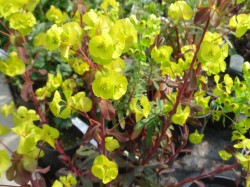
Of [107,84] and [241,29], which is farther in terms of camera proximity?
[241,29]

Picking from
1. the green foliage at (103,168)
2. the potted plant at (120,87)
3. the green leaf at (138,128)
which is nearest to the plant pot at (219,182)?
the potted plant at (120,87)

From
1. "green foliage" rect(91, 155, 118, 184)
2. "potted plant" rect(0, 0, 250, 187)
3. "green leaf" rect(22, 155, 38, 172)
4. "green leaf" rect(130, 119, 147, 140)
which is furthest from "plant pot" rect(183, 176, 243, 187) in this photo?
"green leaf" rect(22, 155, 38, 172)

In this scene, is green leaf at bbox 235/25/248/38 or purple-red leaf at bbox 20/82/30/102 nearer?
green leaf at bbox 235/25/248/38

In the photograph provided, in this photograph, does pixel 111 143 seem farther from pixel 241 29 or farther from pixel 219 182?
pixel 219 182

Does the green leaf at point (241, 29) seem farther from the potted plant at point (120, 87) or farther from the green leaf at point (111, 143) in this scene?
the green leaf at point (111, 143)

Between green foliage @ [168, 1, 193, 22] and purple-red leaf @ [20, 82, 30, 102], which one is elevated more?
green foliage @ [168, 1, 193, 22]

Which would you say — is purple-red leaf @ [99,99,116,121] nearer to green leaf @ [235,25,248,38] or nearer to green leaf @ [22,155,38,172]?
green leaf @ [22,155,38,172]

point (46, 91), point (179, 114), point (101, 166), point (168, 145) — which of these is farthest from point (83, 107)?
point (168, 145)

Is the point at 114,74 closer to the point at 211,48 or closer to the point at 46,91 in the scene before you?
the point at 211,48

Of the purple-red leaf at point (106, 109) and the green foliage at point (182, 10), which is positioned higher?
the green foliage at point (182, 10)

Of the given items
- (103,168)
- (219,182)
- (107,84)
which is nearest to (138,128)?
(103,168)

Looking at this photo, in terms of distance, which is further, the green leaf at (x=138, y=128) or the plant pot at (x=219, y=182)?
the plant pot at (x=219, y=182)
